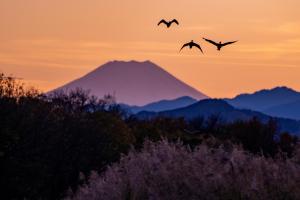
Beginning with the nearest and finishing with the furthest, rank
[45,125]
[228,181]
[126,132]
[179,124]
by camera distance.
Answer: [228,181]
[45,125]
[126,132]
[179,124]

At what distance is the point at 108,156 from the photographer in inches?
1613

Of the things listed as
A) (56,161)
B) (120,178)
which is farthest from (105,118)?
(120,178)

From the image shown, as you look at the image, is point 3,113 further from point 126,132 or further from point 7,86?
point 126,132

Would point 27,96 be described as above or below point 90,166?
above

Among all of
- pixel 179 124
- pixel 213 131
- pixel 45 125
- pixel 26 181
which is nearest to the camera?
pixel 26 181

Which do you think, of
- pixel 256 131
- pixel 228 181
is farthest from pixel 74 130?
pixel 228 181

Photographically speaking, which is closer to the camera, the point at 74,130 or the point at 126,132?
the point at 74,130

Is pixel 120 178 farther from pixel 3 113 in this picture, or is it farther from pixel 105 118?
pixel 105 118

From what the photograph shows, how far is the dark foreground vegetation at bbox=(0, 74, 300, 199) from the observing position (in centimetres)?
1453

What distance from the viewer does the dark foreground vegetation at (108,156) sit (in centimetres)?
1453

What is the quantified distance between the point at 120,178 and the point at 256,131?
39.9 meters

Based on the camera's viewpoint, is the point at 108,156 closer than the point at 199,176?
No

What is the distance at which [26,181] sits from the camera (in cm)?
3238

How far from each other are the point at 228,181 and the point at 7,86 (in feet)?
83.0
